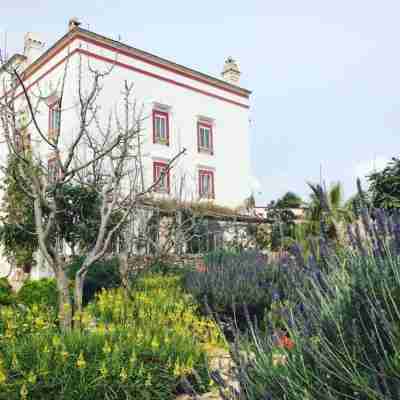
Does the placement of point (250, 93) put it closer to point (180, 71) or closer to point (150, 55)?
point (180, 71)

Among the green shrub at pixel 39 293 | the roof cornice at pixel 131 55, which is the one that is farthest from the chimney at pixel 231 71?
the green shrub at pixel 39 293

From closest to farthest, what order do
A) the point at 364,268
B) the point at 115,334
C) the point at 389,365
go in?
the point at 389,365
the point at 364,268
the point at 115,334

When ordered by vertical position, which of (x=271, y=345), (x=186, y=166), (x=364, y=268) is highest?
(x=186, y=166)

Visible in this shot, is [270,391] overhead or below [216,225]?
below

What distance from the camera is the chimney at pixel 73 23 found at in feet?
64.2

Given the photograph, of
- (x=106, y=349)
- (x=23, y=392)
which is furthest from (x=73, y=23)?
(x=23, y=392)

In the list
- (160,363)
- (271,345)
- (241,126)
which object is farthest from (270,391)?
(241,126)

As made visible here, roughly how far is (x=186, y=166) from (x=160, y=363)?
61.2 ft

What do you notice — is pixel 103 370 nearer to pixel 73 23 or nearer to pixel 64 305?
pixel 64 305

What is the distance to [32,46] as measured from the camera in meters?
23.1

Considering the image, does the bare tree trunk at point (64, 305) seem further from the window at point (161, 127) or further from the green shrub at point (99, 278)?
the window at point (161, 127)

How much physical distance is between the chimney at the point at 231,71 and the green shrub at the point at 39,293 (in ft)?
60.0

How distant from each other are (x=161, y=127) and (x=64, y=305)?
1767 centimetres

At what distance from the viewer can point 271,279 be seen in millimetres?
8109
